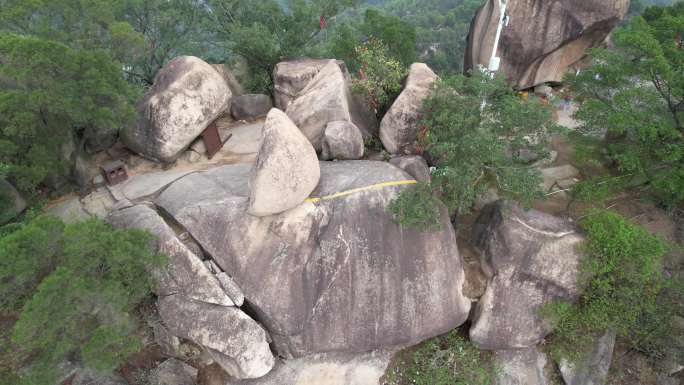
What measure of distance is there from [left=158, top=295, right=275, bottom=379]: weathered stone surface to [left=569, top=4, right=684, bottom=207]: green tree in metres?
10.8

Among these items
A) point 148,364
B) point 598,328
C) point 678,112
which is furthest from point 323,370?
point 678,112

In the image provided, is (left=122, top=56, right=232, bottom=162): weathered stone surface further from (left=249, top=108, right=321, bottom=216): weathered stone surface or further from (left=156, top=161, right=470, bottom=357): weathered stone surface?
(left=249, top=108, right=321, bottom=216): weathered stone surface

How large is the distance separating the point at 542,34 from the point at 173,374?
18.2 metres

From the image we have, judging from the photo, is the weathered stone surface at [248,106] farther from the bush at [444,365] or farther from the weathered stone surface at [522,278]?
the bush at [444,365]

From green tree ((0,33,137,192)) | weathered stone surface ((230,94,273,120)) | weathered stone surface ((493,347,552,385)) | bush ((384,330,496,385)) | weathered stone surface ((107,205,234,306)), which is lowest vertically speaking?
weathered stone surface ((493,347,552,385))

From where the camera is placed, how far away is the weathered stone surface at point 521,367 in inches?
432

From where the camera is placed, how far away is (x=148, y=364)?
33.8 feet

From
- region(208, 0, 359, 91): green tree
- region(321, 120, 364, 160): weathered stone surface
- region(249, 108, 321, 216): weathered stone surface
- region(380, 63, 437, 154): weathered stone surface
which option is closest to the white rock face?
region(321, 120, 364, 160): weathered stone surface

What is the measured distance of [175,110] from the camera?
13094 mm

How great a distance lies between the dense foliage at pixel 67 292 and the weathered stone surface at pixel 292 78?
898 cm

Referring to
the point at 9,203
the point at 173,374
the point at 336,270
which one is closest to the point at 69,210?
the point at 9,203

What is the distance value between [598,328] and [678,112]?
6.23 m

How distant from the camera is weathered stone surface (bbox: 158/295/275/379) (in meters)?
9.71

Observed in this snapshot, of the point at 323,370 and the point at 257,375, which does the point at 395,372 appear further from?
the point at 257,375
